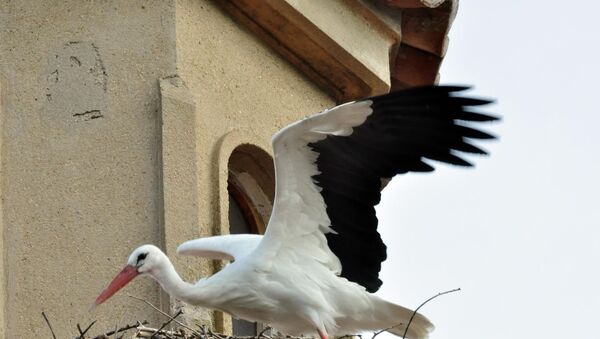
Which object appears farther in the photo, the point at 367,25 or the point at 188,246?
the point at 367,25

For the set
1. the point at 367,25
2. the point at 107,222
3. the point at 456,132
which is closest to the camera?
the point at 456,132

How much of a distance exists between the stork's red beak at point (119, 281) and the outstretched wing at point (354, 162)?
68cm

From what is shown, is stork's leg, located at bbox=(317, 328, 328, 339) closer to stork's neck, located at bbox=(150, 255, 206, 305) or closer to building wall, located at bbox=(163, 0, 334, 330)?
stork's neck, located at bbox=(150, 255, 206, 305)

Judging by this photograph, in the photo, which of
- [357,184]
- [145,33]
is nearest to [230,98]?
[145,33]

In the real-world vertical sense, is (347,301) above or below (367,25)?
below

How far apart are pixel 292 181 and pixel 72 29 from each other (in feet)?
6.40

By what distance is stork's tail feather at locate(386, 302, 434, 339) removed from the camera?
14.3 m

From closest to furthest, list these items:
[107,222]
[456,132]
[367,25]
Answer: [456,132] < [107,222] < [367,25]

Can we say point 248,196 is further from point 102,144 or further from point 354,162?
point 354,162

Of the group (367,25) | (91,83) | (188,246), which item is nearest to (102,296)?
(188,246)

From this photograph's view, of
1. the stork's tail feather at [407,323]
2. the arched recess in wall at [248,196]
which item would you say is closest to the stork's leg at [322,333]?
the stork's tail feather at [407,323]

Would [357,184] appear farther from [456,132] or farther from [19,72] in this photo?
[19,72]

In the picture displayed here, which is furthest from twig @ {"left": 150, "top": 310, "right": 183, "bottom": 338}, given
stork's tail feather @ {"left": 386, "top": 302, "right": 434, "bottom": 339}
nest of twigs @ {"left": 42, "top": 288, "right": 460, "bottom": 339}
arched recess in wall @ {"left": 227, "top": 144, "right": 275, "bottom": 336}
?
arched recess in wall @ {"left": 227, "top": 144, "right": 275, "bottom": 336}

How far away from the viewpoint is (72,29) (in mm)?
15523
